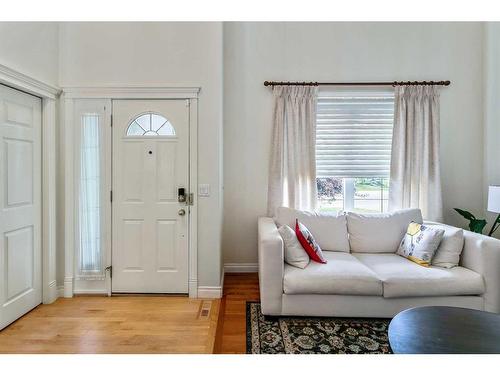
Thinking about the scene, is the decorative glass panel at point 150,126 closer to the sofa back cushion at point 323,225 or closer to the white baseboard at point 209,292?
the sofa back cushion at point 323,225

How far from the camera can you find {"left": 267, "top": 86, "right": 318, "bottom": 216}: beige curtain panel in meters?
3.38

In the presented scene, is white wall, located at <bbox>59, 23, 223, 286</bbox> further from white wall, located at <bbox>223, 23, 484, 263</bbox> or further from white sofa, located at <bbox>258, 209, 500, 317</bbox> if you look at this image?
white sofa, located at <bbox>258, 209, 500, 317</bbox>

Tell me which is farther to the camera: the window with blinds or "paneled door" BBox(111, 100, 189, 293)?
the window with blinds

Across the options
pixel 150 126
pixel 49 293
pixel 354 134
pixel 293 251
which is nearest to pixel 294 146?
pixel 354 134

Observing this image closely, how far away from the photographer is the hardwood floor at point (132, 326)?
204 centimetres

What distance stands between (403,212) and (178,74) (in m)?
2.73

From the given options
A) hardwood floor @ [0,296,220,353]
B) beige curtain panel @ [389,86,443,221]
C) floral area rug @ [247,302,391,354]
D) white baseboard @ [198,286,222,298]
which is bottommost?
hardwood floor @ [0,296,220,353]

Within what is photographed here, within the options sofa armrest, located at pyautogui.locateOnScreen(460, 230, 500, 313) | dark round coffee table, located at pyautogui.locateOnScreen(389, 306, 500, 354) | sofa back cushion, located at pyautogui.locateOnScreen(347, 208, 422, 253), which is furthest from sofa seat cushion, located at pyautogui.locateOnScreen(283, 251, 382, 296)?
sofa armrest, located at pyautogui.locateOnScreen(460, 230, 500, 313)

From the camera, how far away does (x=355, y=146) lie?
350 centimetres

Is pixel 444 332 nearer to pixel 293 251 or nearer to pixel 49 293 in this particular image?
pixel 293 251

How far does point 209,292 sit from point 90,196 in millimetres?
1536

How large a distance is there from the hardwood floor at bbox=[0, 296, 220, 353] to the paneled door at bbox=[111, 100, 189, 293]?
242 mm
